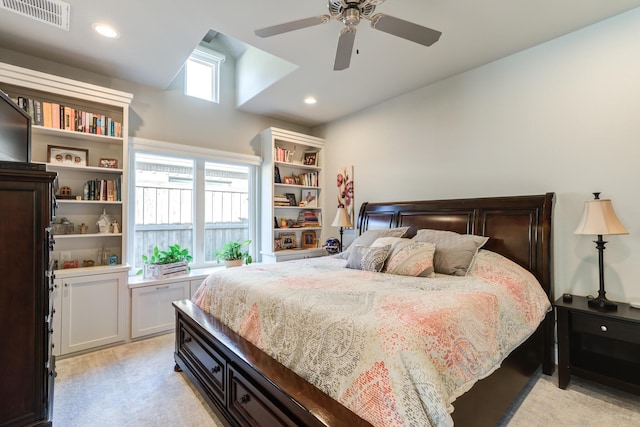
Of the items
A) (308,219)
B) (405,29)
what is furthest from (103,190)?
(405,29)

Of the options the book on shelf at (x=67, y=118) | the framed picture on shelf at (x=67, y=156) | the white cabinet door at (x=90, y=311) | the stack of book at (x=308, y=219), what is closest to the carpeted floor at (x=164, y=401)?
the white cabinet door at (x=90, y=311)

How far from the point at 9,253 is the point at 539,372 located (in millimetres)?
3573

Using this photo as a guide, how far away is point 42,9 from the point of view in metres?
2.16

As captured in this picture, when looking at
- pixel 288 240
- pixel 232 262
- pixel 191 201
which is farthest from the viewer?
pixel 288 240

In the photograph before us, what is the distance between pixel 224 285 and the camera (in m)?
2.15

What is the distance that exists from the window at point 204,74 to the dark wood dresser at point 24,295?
301cm

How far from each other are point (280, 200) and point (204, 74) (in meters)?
2.08

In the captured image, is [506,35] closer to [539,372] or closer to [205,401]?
[539,372]

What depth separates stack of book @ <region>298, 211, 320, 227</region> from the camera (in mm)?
4660

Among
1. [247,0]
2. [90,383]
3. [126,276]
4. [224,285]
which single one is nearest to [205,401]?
[224,285]

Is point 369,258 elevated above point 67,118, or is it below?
below

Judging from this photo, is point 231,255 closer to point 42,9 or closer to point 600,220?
point 42,9

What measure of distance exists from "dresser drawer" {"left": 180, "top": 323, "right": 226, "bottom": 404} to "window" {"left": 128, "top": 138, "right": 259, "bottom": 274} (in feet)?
5.69

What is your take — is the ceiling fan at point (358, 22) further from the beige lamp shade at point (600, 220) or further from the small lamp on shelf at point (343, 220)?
the small lamp on shelf at point (343, 220)
